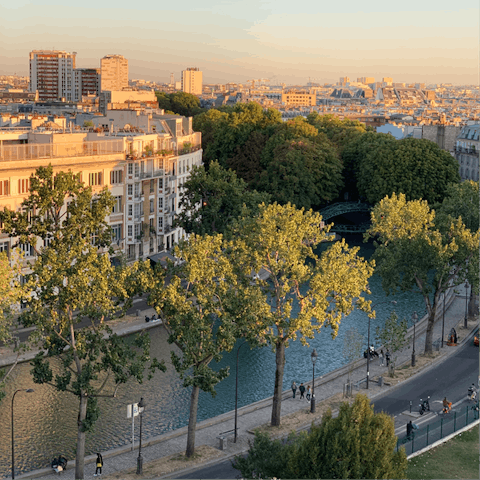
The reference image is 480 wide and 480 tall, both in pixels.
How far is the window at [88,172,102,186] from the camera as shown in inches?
3437

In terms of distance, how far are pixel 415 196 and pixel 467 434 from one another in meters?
73.4

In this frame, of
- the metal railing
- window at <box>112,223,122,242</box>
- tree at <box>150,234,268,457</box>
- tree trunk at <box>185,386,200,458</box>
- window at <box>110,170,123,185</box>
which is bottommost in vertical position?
tree trunk at <box>185,386,200,458</box>

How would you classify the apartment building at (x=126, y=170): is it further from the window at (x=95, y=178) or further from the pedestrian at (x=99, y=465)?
the pedestrian at (x=99, y=465)

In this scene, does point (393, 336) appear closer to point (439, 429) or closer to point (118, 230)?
point (439, 429)

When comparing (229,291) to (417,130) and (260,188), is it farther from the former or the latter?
(417,130)

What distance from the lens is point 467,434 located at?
56781 millimetres

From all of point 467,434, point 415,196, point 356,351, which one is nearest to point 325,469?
point 467,434

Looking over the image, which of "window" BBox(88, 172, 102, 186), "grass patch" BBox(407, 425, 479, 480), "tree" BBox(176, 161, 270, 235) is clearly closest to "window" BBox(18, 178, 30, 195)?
"window" BBox(88, 172, 102, 186)

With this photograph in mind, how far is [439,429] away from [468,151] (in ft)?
352

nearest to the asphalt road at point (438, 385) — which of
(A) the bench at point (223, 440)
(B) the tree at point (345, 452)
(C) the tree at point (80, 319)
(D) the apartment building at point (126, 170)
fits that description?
(A) the bench at point (223, 440)

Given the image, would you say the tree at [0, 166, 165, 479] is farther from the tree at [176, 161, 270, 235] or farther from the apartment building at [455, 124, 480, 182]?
the apartment building at [455, 124, 480, 182]

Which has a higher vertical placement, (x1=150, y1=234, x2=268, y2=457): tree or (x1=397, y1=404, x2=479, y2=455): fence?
(x1=150, y1=234, x2=268, y2=457): tree

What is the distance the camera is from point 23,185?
79000 mm

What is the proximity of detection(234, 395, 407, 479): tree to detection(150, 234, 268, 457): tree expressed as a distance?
40.3ft
